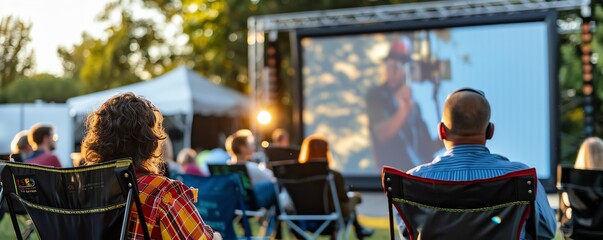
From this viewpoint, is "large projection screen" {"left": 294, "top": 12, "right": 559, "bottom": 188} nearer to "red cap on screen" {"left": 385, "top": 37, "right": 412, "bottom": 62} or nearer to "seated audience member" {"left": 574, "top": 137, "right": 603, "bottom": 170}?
"red cap on screen" {"left": 385, "top": 37, "right": 412, "bottom": 62}

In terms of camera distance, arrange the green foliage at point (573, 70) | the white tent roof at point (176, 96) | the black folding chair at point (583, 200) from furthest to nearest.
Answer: the green foliage at point (573, 70), the white tent roof at point (176, 96), the black folding chair at point (583, 200)

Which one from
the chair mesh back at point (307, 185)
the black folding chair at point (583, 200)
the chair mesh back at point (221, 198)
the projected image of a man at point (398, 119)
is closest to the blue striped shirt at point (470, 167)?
the black folding chair at point (583, 200)

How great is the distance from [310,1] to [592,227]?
12550mm

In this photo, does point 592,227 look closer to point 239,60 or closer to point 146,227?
point 146,227

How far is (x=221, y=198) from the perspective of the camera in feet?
17.4

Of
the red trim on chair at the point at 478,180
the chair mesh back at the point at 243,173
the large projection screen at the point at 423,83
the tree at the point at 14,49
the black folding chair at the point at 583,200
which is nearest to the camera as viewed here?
the red trim on chair at the point at 478,180

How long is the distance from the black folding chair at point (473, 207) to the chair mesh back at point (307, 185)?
3175mm

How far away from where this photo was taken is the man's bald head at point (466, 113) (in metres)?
2.79

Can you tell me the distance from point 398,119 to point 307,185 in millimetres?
4805

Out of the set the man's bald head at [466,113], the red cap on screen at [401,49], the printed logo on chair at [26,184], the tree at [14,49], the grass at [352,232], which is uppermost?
the tree at [14,49]

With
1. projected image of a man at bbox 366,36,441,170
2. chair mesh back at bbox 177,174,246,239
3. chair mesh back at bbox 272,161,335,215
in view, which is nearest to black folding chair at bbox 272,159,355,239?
chair mesh back at bbox 272,161,335,215

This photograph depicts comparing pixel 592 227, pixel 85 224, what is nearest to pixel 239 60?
pixel 592 227

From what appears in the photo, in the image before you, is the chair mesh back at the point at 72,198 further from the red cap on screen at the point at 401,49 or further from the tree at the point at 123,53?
the tree at the point at 123,53

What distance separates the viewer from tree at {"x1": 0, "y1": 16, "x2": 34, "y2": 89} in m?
22.4
